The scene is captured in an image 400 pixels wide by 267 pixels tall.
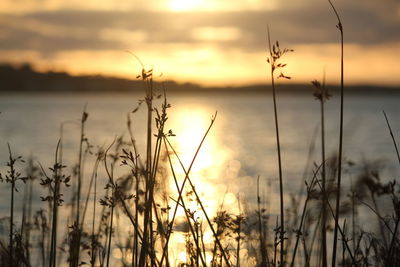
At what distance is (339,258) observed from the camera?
7031 millimetres

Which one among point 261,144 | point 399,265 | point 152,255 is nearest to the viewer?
point 152,255

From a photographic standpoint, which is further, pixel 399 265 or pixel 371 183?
pixel 399 265

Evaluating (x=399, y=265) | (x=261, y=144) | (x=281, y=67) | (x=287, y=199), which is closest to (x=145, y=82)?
(x=281, y=67)

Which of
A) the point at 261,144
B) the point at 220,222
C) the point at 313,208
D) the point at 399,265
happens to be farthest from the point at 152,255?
the point at 261,144

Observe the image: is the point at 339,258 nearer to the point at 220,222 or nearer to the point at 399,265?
the point at 399,265

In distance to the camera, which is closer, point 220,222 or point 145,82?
point 145,82

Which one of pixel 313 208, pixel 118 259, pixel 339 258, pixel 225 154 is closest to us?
pixel 313 208

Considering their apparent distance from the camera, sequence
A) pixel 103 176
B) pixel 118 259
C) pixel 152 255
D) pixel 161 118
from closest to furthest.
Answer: pixel 161 118, pixel 152 255, pixel 118 259, pixel 103 176

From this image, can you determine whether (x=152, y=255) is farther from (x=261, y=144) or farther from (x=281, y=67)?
(x=261, y=144)

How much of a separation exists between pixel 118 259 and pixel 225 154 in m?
28.1

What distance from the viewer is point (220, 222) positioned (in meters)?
3.02

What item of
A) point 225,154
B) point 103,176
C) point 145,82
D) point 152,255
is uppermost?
point 225,154

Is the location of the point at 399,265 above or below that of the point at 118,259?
below

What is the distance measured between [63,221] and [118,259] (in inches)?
51.4
